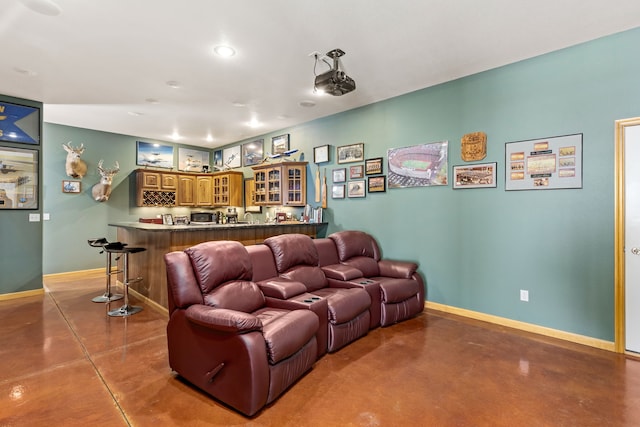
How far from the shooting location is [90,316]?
400 centimetres

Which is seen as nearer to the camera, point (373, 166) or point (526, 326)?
point (526, 326)

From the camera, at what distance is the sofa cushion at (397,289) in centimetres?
368

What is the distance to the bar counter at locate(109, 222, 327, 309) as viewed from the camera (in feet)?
13.2

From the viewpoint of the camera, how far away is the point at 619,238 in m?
3.04

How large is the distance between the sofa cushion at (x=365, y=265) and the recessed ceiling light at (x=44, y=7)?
3.93 m

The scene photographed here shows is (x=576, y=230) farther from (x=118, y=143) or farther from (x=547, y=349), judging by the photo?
(x=118, y=143)

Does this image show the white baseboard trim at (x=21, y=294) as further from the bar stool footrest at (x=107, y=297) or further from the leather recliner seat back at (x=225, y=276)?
the leather recliner seat back at (x=225, y=276)

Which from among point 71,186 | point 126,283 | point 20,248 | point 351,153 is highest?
point 351,153

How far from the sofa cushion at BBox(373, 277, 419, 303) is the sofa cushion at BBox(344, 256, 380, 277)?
0.19 metres

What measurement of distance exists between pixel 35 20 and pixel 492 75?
488 centimetres

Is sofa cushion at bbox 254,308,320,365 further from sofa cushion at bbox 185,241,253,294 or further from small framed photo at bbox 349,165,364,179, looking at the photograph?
small framed photo at bbox 349,165,364,179

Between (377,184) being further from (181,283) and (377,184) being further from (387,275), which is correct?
(181,283)

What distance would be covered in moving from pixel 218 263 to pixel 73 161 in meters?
5.61

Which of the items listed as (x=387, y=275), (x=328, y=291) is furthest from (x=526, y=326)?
(x=328, y=291)
